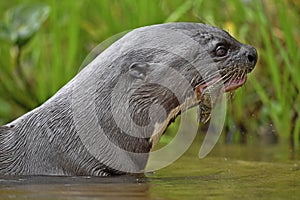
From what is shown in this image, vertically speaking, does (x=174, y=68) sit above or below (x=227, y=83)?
above

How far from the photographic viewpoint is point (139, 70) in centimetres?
338

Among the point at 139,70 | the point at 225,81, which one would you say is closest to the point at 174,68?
the point at 139,70

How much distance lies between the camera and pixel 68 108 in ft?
11.1

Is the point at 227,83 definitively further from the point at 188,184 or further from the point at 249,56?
the point at 188,184

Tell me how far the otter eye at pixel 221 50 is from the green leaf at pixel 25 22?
187 centimetres

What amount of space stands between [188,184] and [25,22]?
2.41 metres

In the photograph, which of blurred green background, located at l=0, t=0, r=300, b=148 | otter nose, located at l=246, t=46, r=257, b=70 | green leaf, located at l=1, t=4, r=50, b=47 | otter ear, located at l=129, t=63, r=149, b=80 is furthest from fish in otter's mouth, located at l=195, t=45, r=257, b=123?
green leaf, located at l=1, t=4, r=50, b=47

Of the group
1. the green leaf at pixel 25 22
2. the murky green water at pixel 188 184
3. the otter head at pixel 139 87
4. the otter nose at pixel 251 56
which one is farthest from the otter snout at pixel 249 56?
the green leaf at pixel 25 22

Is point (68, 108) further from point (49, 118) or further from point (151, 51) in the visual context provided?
point (151, 51)

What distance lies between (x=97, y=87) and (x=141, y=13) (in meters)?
1.80

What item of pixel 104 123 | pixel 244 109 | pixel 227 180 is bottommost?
pixel 244 109

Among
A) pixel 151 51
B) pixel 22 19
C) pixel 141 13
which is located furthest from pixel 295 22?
pixel 151 51

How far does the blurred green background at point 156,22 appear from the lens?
196 inches

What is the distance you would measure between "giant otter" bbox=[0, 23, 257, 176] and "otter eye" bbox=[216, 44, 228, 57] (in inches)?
2.6
